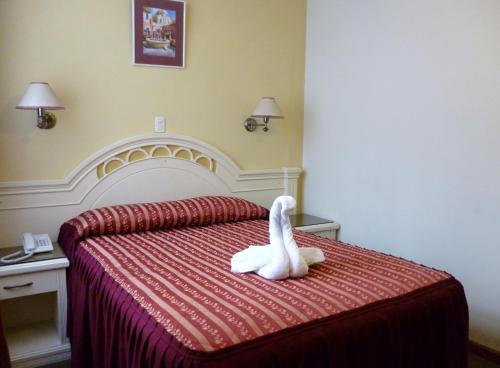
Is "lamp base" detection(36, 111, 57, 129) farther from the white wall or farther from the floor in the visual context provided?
the white wall

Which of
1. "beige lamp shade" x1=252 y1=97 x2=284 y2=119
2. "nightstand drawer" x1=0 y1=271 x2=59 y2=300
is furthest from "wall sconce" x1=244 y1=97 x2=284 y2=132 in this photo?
"nightstand drawer" x1=0 y1=271 x2=59 y2=300

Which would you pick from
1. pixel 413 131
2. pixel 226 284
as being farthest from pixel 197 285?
pixel 413 131

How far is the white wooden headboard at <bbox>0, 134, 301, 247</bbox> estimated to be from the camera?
2557 mm

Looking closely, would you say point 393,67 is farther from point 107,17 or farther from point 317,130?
point 107,17

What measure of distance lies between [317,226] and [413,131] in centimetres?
93

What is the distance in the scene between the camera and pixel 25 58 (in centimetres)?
250

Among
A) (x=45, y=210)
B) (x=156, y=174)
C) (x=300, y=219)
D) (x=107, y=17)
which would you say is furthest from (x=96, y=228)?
(x=300, y=219)

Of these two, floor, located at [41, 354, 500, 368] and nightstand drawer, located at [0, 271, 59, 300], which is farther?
floor, located at [41, 354, 500, 368]

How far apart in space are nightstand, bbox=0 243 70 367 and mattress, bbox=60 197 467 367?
76 mm

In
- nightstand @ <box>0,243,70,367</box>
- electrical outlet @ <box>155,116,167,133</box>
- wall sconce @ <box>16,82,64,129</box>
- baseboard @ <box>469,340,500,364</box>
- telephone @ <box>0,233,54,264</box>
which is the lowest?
baseboard @ <box>469,340,500,364</box>

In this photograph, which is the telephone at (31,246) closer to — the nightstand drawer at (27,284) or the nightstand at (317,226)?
the nightstand drawer at (27,284)

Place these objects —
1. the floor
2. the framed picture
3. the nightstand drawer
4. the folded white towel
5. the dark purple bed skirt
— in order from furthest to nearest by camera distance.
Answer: the framed picture → the floor → the nightstand drawer → the folded white towel → the dark purple bed skirt

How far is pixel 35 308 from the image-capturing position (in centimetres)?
261

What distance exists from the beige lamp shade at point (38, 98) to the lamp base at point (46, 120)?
0.38 feet
